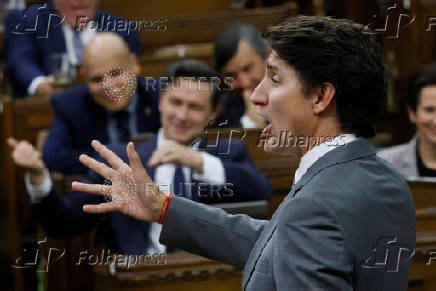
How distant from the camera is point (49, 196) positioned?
137 centimetres

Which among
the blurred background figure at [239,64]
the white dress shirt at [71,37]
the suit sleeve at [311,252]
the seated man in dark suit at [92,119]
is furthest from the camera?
the white dress shirt at [71,37]

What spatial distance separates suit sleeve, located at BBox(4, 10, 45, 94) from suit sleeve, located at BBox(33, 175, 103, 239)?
0.77 meters

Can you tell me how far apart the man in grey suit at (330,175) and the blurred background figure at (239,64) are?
1064 millimetres

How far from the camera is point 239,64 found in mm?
1922

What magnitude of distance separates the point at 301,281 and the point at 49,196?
817 millimetres

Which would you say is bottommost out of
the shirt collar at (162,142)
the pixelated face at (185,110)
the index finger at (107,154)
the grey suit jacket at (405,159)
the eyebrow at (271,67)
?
the grey suit jacket at (405,159)

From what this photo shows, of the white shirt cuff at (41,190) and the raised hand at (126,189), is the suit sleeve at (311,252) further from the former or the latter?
the white shirt cuff at (41,190)

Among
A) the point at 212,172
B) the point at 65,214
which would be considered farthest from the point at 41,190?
the point at 212,172

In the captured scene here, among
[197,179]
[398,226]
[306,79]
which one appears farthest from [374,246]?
[197,179]

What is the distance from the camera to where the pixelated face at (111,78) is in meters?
1.36

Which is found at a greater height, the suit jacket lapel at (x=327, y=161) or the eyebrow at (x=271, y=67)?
the eyebrow at (x=271, y=67)

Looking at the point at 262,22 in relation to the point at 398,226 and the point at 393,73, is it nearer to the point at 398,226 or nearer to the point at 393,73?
the point at 393,73

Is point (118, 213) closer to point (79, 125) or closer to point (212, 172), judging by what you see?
point (212, 172)

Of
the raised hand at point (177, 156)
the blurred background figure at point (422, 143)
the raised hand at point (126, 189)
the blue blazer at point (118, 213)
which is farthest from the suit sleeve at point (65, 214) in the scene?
the blurred background figure at point (422, 143)
